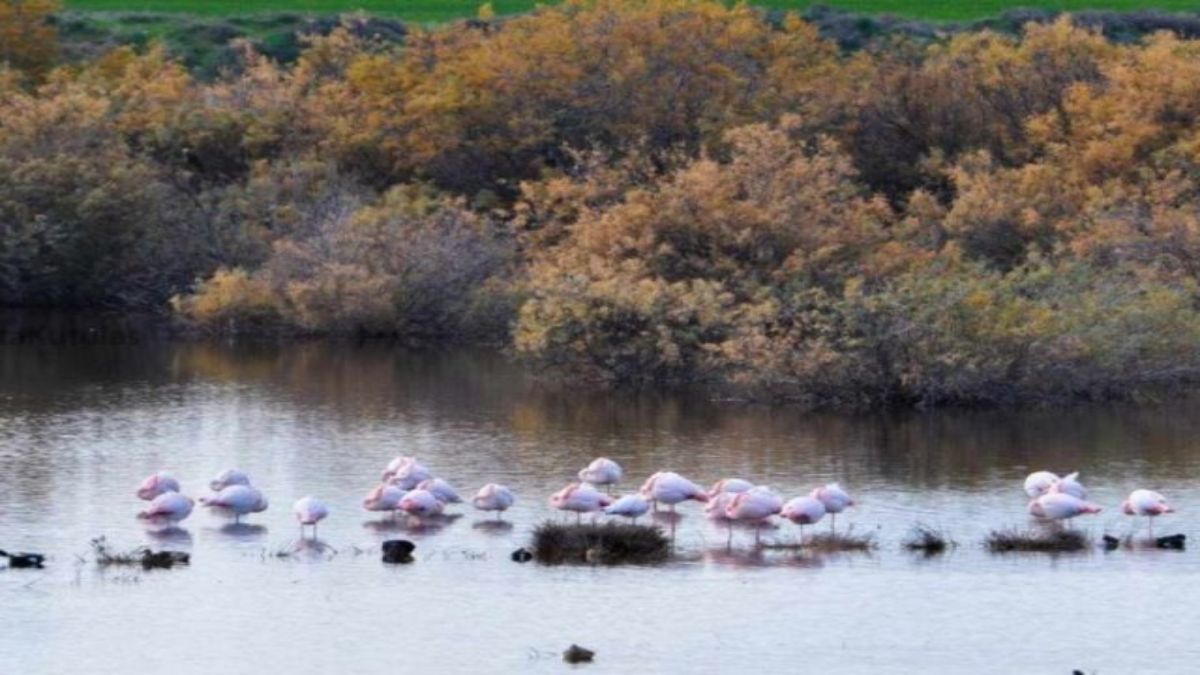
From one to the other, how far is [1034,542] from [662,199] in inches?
505

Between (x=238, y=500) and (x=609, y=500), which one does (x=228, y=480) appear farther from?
(x=609, y=500)

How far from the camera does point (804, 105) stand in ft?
146

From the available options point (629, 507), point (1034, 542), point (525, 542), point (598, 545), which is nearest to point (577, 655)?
point (598, 545)

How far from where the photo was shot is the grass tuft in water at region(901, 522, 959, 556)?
2309 cm

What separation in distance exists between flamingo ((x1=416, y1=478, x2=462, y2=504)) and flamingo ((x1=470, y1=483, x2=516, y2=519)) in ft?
0.91

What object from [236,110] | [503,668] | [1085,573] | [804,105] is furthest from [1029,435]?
[236,110]

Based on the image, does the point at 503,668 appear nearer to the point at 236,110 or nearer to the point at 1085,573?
the point at 1085,573

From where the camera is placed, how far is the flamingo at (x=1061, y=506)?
932 inches

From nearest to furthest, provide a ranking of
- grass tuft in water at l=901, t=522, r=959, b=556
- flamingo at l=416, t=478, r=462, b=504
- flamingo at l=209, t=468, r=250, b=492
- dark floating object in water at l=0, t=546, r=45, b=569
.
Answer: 1. dark floating object in water at l=0, t=546, r=45, b=569
2. grass tuft in water at l=901, t=522, r=959, b=556
3. flamingo at l=416, t=478, r=462, b=504
4. flamingo at l=209, t=468, r=250, b=492

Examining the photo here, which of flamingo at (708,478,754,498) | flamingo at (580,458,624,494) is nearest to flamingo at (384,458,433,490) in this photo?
flamingo at (580,458,624,494)

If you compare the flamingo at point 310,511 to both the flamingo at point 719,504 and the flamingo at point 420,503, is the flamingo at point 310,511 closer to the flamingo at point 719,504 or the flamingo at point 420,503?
the flamingo at point 420,503

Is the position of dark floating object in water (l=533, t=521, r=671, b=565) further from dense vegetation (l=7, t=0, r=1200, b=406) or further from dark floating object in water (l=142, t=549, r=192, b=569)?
dense vegetation (l=7, t=0, r=1200, b=406)

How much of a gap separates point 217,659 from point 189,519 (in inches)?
210

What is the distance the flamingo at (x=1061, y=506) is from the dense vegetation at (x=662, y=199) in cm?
730
